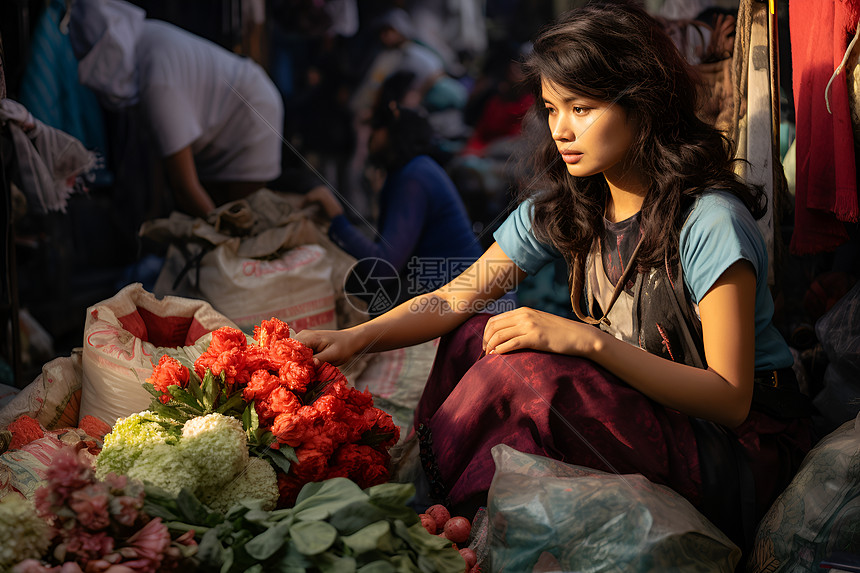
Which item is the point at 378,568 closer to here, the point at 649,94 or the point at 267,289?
the point at 649,94

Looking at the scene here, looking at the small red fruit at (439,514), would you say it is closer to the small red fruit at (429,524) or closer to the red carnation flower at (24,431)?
the small red fruit at (429,524)

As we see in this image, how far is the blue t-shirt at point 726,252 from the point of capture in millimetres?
1416

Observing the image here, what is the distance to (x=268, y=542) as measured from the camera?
1133 mm

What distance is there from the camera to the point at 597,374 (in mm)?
1425

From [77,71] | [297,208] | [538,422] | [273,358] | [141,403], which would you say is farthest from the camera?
[297,208]

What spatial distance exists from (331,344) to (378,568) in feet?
2.34

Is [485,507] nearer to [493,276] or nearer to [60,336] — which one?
[493,276]

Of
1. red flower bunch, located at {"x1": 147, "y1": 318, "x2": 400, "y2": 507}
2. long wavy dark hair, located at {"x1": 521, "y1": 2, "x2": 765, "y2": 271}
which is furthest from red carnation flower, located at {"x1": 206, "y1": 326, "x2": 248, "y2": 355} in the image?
long wavy dark hair, located at {"x1": 521, "y1": 2, "x2": 765, "y2": 271}

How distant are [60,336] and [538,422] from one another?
7.99 ft

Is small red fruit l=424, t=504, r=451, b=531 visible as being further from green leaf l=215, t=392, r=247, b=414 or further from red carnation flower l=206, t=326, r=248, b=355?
red carnation flower l=206, t=326, r=248, b=355

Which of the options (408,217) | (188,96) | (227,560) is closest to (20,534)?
(227,560)

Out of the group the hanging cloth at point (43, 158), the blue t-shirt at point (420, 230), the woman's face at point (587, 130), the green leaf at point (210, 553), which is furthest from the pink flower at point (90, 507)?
the blue t-shirt at point (420, 230)

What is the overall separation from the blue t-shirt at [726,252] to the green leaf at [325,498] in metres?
0.81

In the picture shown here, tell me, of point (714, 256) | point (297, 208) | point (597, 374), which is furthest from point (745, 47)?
point (297, 208)
